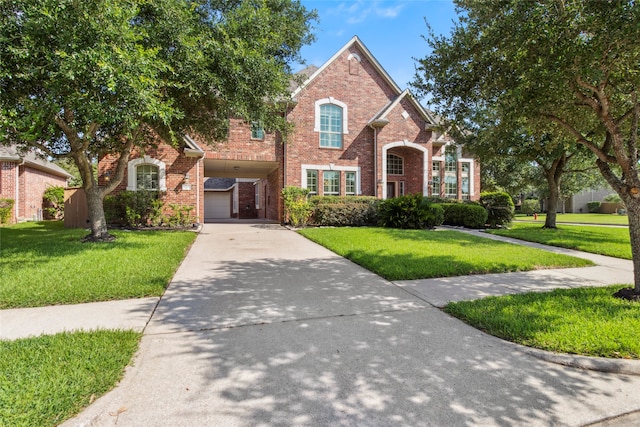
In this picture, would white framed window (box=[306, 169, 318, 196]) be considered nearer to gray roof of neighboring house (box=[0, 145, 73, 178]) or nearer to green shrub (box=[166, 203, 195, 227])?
green shrub (box=[166, 203, 195, 227])

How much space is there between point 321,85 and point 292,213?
275 inches

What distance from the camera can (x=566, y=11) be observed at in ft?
14.0

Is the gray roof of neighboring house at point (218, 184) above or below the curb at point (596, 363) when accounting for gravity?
above

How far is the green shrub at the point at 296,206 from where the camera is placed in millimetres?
15281

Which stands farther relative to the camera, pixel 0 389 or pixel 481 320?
pixel 481 320

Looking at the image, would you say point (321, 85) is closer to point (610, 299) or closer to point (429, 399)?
point (610, 299)

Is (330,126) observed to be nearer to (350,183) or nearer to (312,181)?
(312,181)

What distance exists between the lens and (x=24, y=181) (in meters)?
18.8

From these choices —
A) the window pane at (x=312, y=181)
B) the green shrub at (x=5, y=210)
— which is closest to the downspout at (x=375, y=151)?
the window pane at (x=312, y=181)

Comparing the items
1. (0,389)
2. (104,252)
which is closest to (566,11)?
(0,389)

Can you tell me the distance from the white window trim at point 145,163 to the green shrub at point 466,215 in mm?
13404

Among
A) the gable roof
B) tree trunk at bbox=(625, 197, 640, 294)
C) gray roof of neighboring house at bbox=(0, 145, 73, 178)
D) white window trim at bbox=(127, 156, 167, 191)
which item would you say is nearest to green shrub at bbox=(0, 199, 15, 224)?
gray roof of neighboring house at bbox=(0, 145, 73, 178)

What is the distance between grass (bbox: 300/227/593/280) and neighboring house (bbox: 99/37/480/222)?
708 centimetres

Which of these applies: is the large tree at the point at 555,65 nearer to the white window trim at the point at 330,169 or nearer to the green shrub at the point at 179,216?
the white window trim at the point at 330,169
